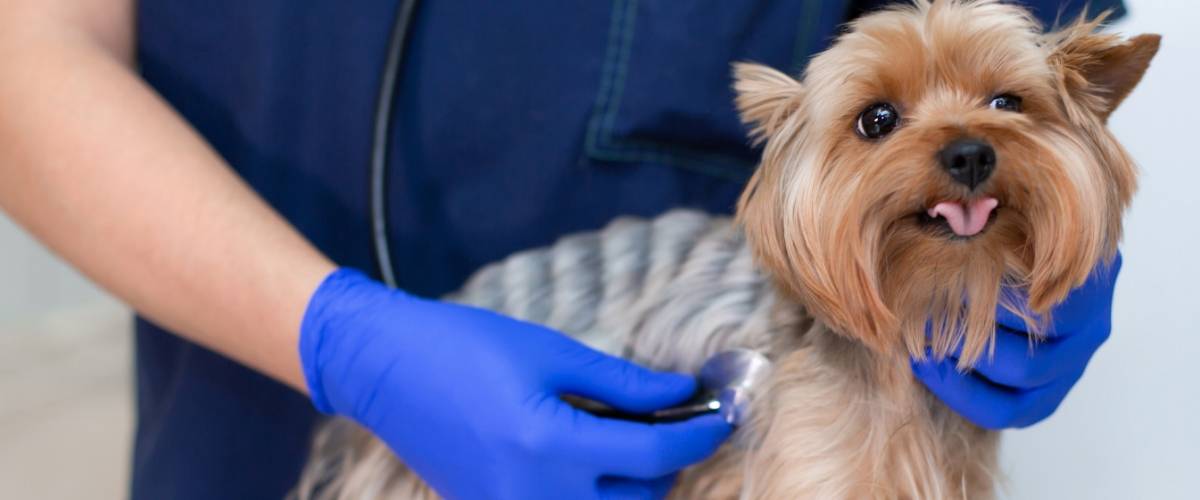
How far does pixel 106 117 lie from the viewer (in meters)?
0.95

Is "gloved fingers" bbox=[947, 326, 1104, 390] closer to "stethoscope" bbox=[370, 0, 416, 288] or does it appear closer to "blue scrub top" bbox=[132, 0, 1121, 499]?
"blue scrub top" bbox=[132, 0, 1121, 499]

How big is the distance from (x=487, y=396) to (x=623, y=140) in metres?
0.30

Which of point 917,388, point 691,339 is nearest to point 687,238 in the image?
point 691,339

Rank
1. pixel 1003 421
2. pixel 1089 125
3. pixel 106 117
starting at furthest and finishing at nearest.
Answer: pixel 106 117, pixel 1003 421, pixel 1089 125

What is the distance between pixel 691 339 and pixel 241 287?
0.37m

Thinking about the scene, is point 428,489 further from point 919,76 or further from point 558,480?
point 919,76

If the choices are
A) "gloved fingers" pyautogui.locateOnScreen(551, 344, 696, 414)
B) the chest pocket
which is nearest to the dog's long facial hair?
"gloved fingers" pyautogui.locateOnScreen(551, 344, 696, 414)

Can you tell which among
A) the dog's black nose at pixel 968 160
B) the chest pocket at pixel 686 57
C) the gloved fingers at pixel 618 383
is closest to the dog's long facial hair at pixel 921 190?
the dog's black nose at pixel 968 160

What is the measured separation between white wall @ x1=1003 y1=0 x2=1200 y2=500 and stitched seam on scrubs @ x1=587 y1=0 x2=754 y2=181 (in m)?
0.41

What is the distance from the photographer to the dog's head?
0.70 meters

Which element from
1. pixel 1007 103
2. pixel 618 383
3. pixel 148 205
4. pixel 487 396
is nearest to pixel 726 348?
pixel 618 383

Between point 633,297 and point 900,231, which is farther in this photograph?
point 633,297

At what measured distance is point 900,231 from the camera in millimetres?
745

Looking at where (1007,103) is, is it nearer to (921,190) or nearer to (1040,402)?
(921,190)
